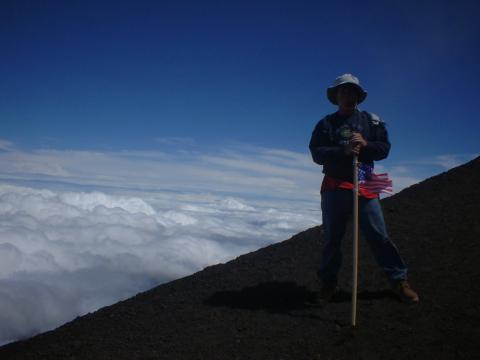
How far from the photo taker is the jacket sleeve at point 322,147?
461cm

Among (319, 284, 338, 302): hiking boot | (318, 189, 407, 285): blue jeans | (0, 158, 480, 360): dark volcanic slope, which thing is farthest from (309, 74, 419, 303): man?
(0, 158, 480, 360): dark volcanic slope

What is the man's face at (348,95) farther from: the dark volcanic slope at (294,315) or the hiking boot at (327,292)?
the dark volcanic slope at (294,315)

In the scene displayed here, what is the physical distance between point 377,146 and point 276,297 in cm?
307

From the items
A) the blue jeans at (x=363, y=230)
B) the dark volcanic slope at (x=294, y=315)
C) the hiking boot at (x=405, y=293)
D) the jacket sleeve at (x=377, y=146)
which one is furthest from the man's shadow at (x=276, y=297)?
the jacket sleeve at (x=377, y=146)

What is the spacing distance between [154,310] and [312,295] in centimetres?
290

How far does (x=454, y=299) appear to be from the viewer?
470 cm

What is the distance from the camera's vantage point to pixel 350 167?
476 cm

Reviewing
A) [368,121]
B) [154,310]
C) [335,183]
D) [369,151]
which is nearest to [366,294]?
[335,183]

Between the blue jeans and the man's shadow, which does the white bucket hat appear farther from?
the man's shadow

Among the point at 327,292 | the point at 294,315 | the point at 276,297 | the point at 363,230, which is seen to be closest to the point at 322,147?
the point at 363,230

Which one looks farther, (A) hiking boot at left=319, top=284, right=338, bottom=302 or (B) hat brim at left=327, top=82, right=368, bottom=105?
(A) hiking boot at left=319, top=284, right=338, bottom=302

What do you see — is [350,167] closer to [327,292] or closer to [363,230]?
[363,230]

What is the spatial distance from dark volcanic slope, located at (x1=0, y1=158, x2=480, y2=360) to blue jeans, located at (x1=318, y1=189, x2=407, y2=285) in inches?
23.1

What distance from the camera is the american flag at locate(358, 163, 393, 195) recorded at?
4691 mm
